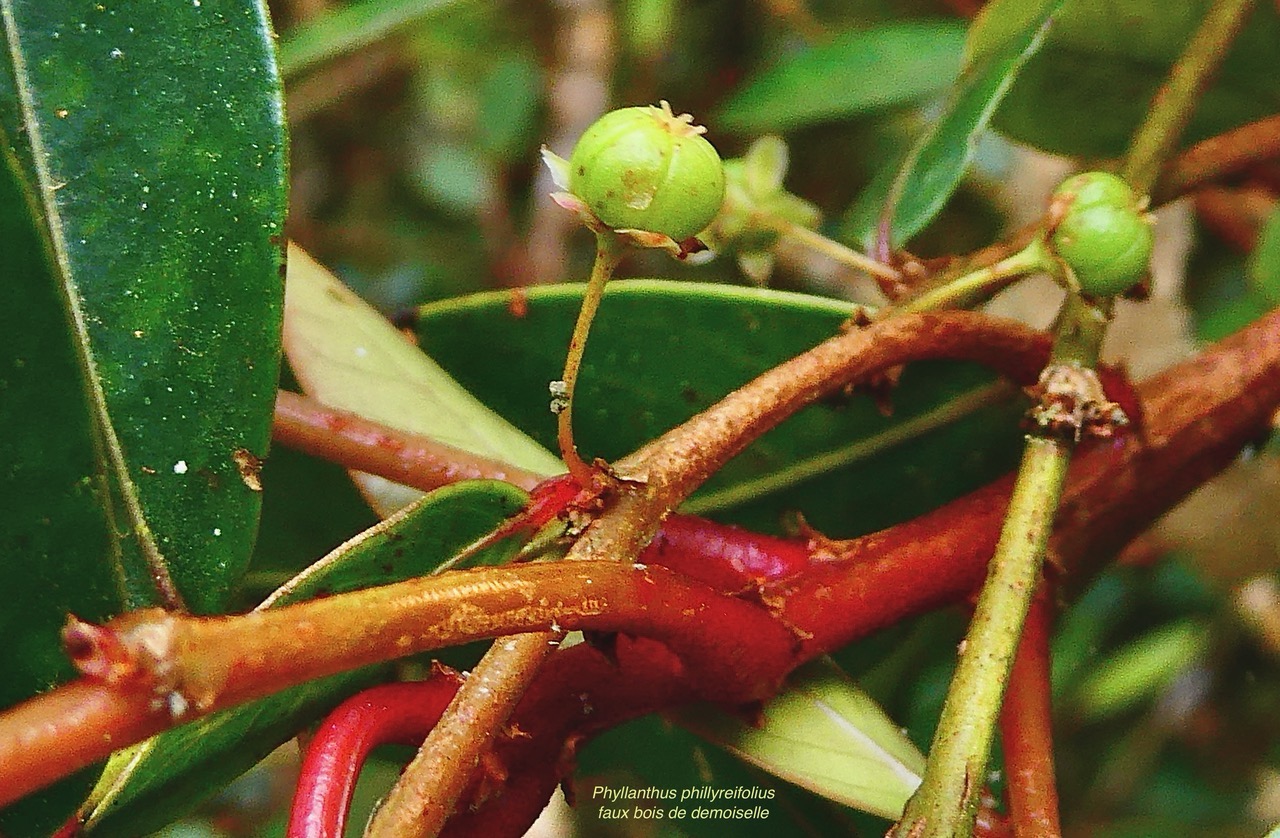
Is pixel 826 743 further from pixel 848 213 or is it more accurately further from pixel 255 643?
pixel 848 213

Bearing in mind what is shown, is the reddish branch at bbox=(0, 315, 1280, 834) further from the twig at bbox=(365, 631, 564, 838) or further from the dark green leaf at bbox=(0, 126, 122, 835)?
the dark green leaf at bbox=(0, 126, 122, 835)

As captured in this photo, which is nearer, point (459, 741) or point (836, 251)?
point (459, 741)

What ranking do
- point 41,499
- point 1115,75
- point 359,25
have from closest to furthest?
point 41,499
point 1115,75
point 359,25

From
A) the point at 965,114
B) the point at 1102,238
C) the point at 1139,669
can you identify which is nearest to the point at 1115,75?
the point at 965,114

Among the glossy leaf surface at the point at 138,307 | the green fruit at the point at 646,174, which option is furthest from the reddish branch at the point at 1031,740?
the glossy leaf surface at the point at 138,307

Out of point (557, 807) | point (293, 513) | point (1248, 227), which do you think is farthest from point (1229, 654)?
point (293, 513)

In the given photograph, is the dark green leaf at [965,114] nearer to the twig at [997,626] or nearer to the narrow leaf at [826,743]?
the twig at [997,626]

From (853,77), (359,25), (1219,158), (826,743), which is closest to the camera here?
(826,743)

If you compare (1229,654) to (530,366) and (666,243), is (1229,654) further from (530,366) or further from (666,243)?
(666,243)
